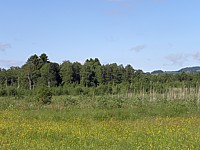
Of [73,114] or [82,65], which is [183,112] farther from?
[82,65]

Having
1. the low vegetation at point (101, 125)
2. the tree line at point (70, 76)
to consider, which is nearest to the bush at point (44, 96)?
the low vegetation at point (101, 125)

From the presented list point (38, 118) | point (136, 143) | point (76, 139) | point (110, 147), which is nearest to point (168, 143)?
point (136, 143)

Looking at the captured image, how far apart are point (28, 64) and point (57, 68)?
4.88 meters

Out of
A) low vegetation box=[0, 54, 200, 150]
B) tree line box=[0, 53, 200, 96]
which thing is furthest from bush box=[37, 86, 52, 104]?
tree line box=[0, 53, 200, 96]

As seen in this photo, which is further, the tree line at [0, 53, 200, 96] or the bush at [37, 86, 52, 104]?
the tree line at [0, 53, 200, 96]

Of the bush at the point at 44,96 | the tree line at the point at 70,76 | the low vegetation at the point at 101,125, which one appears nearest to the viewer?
the low vegetation at the point at 101,125

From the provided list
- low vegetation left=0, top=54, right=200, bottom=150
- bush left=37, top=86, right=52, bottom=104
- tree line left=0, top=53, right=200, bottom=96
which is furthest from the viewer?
tree line left=0, top=53, right=200, bottom=96

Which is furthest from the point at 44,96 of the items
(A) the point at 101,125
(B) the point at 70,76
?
(B) the point at 70,76

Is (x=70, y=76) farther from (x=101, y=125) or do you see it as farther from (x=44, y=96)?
(x=101, y=125)

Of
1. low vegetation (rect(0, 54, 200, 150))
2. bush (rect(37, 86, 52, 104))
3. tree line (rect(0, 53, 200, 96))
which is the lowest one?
low vegetation (rect(0, 54, 200, 150))

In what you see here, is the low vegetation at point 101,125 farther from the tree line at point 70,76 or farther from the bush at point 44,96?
the tree line at point 70,76

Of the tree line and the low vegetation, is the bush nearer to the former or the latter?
the low vegetation

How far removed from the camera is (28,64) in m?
60.1

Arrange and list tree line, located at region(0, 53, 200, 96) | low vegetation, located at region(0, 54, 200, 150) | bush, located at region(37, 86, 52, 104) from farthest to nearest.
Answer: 1. tree line, located at region(0, 53, 200, 96)
2. bush, located at region(37, 86, 52, 104)
3. low vegetation, located at region(0, 54, 200, 150)
